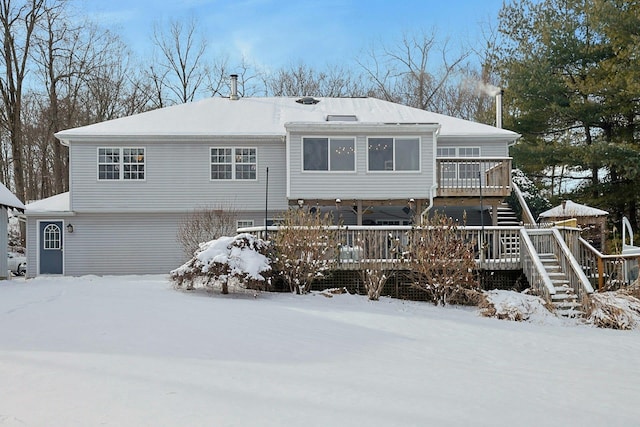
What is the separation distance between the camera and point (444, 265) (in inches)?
503

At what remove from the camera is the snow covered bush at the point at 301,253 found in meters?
12.9

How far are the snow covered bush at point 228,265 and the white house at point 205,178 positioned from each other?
239 inches

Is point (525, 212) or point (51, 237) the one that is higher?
point (525, 212)

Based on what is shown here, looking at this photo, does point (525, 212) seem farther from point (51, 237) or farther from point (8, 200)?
point (51, 237)

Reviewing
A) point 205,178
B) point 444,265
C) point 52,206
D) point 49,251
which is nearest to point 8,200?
point 52,206

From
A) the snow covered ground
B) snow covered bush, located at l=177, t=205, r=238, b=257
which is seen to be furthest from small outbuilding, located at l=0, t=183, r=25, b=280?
the snow covered ground

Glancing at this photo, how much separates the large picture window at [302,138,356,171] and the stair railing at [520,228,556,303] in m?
6.63

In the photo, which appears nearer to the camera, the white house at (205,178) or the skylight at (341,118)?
the white house at (205,178)

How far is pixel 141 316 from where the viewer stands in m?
9.00

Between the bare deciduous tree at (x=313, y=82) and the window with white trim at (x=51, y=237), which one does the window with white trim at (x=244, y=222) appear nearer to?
the window with white trim at (x=51, y=237)

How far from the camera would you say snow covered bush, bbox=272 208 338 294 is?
12.9 metres

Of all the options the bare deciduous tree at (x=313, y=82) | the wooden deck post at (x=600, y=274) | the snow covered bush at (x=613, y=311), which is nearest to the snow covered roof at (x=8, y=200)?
the snow covered bush at (x=613, y=311)

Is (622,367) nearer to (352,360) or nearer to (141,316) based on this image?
(352,360)

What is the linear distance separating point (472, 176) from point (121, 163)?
11737 mm
